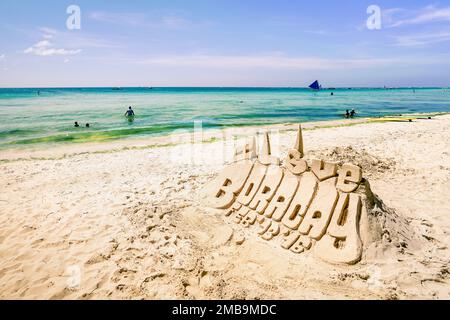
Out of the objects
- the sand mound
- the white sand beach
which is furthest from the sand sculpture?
the sand mound

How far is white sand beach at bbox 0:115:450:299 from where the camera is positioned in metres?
3.73

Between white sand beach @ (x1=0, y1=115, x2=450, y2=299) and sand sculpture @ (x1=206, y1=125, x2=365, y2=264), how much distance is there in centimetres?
22

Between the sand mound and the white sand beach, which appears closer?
the white sand beach

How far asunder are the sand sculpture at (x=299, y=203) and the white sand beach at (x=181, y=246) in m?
0.22

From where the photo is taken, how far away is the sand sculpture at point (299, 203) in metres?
4.20

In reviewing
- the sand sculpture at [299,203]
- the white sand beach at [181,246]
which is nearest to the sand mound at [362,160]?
the white sand beach at [181,246]

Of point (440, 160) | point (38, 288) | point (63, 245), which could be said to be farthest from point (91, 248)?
point (440, 160)

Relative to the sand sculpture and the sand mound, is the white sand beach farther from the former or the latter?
the sand sculpture

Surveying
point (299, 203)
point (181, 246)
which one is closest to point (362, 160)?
point (299, 203)

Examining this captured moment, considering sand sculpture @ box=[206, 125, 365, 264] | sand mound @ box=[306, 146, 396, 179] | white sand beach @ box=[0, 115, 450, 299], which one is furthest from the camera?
sand mound @ box=[306, 146, 396, 179]

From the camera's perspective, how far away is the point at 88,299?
3719 mm

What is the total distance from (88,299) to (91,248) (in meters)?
1.21

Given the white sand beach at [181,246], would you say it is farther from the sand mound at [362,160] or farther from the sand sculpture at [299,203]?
the sand sculpture at [299,203]

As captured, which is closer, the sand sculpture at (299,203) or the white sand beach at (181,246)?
the white sand beach at (181,246)
